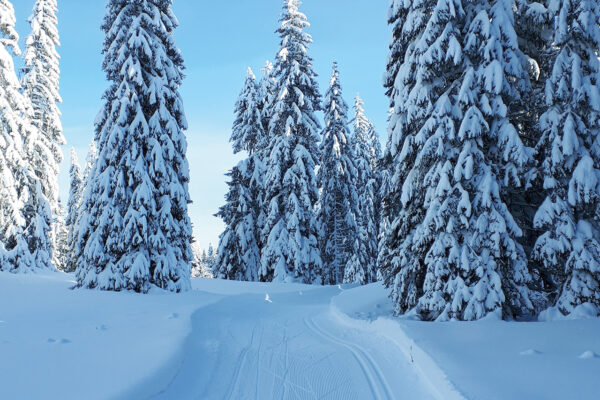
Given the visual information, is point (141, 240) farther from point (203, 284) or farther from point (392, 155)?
point (392, 155)

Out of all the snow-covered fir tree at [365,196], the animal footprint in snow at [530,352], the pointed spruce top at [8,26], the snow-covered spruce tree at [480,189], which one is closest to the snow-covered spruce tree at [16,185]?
the pointed spruce top at [8,26]

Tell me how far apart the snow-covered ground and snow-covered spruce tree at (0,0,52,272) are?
32.2 feet

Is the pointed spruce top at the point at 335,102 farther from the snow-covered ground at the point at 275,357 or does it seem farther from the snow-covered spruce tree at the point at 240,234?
the snow-covered ground at the point at 275,357

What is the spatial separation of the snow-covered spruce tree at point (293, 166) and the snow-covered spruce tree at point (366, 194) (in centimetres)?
964

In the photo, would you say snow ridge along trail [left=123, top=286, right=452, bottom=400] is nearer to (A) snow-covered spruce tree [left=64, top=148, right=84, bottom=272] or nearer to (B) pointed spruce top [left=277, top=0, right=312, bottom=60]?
(B) pointed spruce top [left=277, top=0, right=312, bottom=60]

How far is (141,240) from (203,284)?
7433mm

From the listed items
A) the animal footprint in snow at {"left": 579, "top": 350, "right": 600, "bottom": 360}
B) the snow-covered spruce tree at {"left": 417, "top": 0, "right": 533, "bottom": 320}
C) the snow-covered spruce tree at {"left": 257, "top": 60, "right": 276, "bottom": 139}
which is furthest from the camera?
the snow-covered spruce tree at {"left": 257, "top": 60, "right": 276, "bottom": 139}

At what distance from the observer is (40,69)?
22.9 m

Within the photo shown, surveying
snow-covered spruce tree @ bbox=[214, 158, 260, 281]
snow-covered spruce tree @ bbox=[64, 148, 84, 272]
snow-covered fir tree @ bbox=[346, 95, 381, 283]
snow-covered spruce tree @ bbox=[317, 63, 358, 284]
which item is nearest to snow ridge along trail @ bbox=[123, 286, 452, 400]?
snow-covered spruce tree @ bbox=[214, 158, 260, 281]

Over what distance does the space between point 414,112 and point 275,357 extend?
23.8ft

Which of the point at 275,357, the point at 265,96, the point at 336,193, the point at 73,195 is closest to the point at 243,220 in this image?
the point at 336,193

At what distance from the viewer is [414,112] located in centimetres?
1048

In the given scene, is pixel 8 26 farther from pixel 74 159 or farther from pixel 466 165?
pixel 74 159

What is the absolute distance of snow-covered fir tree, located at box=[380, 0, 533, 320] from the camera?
892cm
